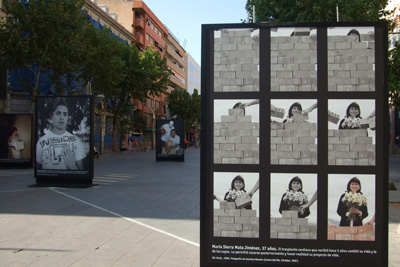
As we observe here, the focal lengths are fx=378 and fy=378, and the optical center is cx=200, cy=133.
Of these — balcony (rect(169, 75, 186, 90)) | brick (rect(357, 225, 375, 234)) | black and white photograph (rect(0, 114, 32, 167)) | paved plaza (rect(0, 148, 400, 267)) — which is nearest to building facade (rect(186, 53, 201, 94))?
balcony (rect(169, 75, 186, 90))

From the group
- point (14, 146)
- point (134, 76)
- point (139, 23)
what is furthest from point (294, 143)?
point (139, 23)

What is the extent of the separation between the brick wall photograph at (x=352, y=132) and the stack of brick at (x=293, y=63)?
270mm

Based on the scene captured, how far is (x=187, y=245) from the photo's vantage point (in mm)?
5070

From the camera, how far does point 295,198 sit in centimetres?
300

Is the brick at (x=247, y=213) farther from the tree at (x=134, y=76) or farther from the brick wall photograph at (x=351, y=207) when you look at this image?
the tree at (x=134, y=76)

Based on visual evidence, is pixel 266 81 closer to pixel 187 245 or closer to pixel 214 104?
pixel 214 104

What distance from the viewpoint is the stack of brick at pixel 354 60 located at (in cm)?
294

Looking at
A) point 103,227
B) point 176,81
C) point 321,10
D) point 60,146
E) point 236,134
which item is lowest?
point 103,227

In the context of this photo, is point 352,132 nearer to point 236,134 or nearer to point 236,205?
point 236,134

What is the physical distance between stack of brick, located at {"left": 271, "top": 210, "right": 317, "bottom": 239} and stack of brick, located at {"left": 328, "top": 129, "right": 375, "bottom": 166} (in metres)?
0.52

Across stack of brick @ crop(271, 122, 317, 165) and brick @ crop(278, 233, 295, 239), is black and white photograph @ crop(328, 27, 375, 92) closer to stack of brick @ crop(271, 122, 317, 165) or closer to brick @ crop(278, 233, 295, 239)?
stack of brick @ crop(271, 122, 317, 165)

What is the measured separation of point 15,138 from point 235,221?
53.4 ft

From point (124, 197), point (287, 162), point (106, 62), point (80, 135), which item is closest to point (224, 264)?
point (287, 162)

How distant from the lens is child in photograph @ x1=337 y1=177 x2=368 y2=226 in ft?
9.68
